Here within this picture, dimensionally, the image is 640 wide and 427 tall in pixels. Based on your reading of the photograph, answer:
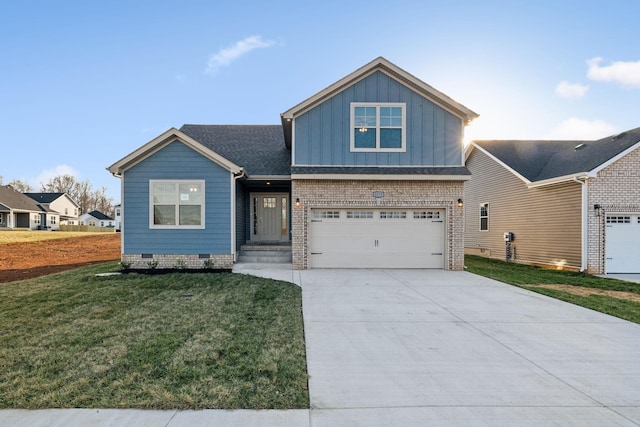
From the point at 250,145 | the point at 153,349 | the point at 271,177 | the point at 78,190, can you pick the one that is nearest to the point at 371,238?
the point at 271,177

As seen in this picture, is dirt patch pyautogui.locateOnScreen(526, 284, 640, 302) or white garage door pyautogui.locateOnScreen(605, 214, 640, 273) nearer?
dirt patch pyautogui.locateOnScreen(526, 284, 640, 302)

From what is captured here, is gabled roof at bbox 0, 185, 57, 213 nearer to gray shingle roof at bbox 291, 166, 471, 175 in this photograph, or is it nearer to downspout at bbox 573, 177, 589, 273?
gray shingle roof at bbox 291, 166, 471, 175

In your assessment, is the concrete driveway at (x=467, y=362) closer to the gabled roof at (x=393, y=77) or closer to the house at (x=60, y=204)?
the gabled roof at (x=393, y=77)

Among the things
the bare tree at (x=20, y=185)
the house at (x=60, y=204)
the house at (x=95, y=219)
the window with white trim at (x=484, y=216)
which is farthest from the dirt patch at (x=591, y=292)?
the bare tree at (x=20, y=185)

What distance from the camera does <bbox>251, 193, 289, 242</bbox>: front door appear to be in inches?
510

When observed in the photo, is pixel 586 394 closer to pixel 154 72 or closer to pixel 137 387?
pixel 137 387

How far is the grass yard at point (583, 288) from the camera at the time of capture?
637cm

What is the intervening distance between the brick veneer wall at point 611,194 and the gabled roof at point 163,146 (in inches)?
473

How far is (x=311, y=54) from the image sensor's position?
1631 centimetres

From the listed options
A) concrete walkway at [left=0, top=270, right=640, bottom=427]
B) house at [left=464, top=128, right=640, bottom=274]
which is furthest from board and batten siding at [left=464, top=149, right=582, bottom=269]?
concrete walkway at [left=0, top=270, right=640, bottom=427]

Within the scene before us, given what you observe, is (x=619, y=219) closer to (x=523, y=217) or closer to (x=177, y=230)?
(x=523, y=217)

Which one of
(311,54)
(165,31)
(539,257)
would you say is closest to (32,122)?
(165,31)

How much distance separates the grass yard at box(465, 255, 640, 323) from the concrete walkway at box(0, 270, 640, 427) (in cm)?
63

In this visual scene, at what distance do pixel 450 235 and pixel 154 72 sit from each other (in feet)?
55.2
